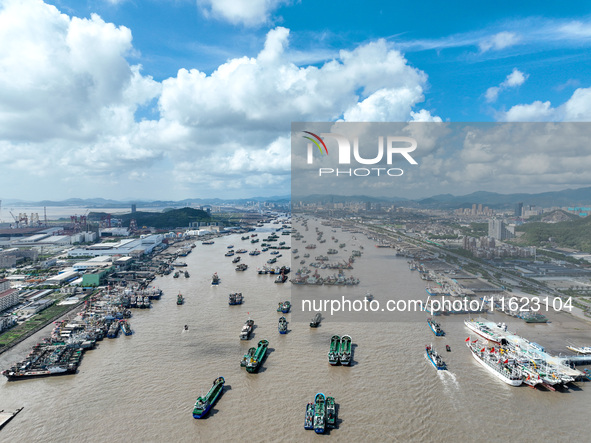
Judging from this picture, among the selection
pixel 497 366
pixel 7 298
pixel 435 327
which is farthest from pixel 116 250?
pixel 497 366

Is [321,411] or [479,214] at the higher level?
[479,214]

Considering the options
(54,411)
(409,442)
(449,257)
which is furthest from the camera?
(449,257)

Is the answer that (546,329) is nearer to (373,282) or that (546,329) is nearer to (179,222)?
(373,282)

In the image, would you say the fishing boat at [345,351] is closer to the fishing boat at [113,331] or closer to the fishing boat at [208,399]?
→ the fishing boat at [208,399]

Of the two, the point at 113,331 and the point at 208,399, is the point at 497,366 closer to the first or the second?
the point at 208,399

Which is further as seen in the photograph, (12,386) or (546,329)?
(546,329)

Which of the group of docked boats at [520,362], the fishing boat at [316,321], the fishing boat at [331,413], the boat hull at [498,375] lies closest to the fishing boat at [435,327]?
the group of docked boats at [520,362]

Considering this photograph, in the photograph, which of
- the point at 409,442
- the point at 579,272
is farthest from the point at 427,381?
the point at 579,272

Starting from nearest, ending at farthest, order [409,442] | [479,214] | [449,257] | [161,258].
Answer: [409,442] → [449,257] → [161,258] → [479,214]
